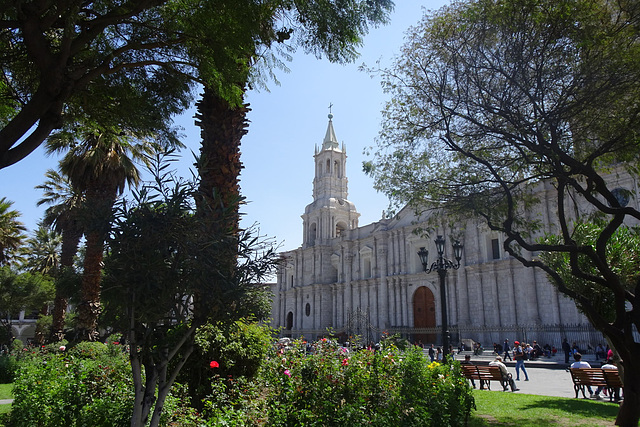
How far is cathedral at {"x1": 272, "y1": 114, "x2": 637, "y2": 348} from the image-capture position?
2328cm

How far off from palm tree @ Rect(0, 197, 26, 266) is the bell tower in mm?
22752

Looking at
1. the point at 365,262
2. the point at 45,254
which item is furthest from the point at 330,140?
the point at 45,254

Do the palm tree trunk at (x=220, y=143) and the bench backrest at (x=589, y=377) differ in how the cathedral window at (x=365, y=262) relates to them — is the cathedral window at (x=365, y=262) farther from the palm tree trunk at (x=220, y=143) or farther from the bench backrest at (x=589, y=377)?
the palm tree trunk at (x=220, y=143)

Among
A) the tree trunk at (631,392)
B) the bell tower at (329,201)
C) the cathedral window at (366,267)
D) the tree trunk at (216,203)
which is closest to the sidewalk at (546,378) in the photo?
the tree trunk at (631,392)

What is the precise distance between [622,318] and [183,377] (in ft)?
20.8

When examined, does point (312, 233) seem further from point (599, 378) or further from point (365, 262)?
point (599, 378)

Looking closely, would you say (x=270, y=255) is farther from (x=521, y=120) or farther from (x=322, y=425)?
(x=521, y=120)

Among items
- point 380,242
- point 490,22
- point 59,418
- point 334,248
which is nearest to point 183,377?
point 59,418

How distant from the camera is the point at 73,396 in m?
5.78

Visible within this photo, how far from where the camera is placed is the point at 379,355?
20.4 feet

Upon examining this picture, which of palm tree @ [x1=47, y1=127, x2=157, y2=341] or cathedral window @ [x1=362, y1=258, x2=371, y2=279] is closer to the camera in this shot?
palm tree @ [x1=47, y1=127, x2=157, y2=341]

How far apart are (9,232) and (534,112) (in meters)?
20.2

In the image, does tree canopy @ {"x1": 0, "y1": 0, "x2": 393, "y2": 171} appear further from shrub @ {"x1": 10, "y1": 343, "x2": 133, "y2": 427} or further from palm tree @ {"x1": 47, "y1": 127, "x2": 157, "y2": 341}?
palm tree @ {"x1": 47, "y1": 127, "x2": 157, "y2": 341}

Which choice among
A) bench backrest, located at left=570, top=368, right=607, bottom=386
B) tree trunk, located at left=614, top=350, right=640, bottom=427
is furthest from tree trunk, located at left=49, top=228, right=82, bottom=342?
tree trunk, located at left=614, top=350, right=640, bottom=427
